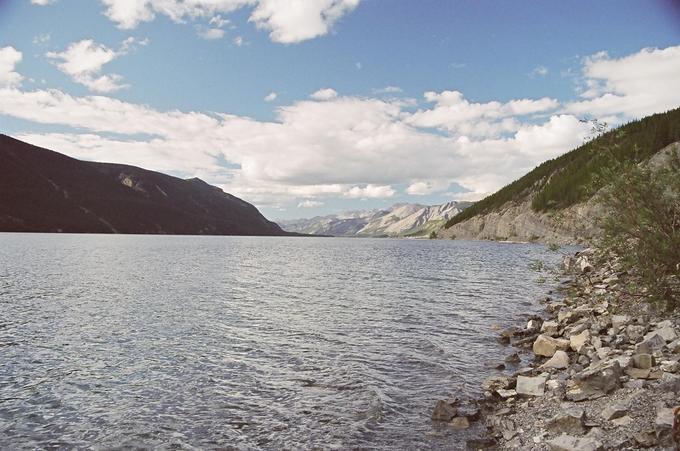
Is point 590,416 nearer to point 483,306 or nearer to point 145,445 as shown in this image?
point 145,445

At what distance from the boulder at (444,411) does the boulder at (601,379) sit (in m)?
3.92

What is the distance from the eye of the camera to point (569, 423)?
1098 centimetres

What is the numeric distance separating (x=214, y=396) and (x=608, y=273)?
106 feet

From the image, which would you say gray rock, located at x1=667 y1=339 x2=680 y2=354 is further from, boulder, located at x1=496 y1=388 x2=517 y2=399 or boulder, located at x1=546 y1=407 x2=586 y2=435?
boulder, located at x1=546 y1=407 x2=586 y2=435

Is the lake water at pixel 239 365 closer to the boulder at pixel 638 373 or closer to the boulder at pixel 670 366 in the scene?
the boulder at pixel 638 373

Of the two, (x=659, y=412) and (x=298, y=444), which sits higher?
(x=659, y=412)

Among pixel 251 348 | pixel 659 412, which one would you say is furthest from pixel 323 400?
pixel 659 412

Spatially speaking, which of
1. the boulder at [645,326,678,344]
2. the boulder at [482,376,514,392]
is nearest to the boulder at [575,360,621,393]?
the boulder at [482,376,514,392]

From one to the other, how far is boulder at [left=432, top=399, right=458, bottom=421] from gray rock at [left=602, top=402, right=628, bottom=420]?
452 centimetres

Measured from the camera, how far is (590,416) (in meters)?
11.3

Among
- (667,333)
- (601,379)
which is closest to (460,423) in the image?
Answer: (601,379)

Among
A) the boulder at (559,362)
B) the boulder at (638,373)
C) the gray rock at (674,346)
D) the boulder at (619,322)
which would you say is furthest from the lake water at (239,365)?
the gray rock at (674,346)

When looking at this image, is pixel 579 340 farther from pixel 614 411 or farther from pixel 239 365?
pixel 239 365

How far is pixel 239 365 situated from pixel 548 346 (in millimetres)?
14141
